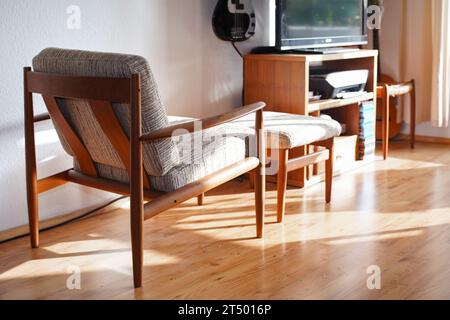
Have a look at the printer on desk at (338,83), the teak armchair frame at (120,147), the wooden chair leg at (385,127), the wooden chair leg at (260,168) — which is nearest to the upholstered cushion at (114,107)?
the teak armchair frame at (120,147)

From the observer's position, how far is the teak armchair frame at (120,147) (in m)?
1.98

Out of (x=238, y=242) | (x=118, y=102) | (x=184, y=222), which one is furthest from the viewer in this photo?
(x=184, y=222)

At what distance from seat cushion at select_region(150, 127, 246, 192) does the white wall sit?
69cm

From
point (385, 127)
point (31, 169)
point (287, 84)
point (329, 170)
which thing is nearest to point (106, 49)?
point (31, 169)

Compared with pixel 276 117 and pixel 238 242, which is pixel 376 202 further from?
pixel 238 242

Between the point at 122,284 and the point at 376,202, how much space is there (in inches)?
56.8

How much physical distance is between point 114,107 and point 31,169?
0.57 meters

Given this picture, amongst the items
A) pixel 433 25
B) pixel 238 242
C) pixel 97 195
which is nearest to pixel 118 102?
pixel 238 242

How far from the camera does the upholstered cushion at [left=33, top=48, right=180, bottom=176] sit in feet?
6.47

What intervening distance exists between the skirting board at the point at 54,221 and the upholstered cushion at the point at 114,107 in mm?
555

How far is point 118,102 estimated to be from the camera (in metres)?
1.98

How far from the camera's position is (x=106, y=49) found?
111 inches

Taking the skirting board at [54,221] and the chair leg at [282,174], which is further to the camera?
the chair leg at [282,174]

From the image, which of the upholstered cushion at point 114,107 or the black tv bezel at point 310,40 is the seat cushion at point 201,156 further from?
the black tv bezel at point 310,40
